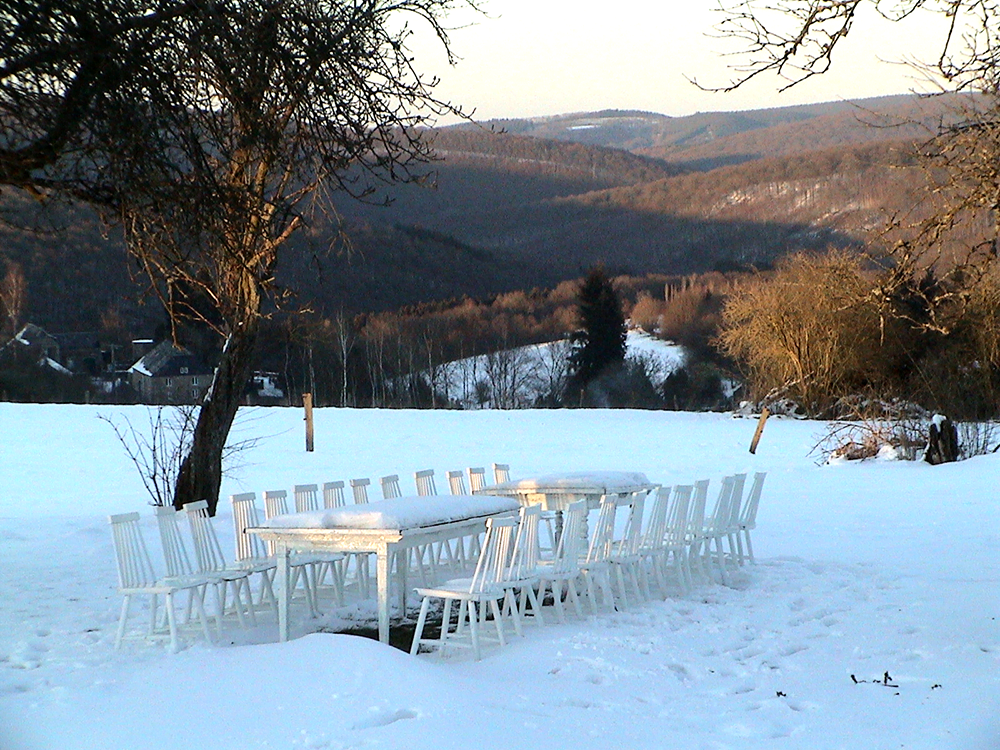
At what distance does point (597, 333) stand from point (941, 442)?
4255cm

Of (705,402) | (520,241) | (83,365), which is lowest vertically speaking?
(705,402)

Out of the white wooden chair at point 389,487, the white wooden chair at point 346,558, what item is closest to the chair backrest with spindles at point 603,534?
the white wooden chair at point 346,558

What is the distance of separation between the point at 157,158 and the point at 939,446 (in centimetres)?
1674

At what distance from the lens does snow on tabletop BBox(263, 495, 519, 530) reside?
23.2ft

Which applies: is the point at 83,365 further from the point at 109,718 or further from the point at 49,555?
the point at 109,718

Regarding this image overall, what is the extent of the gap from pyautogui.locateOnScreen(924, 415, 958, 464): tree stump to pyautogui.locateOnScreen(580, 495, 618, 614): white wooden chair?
513 inches

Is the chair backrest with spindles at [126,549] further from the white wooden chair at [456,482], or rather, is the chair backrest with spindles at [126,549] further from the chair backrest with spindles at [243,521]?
the white wooden chair at [456,482]

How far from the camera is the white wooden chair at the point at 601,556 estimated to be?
8.13 meters

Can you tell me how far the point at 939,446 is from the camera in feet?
65.1

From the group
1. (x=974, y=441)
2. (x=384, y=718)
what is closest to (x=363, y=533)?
(x=384, y=718)

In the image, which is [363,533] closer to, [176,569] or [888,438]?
[176,569]

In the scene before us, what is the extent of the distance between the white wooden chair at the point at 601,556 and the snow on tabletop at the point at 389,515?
0.83 meters

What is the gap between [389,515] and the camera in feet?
23.5

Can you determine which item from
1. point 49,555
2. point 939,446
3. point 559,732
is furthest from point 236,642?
point 939,446
